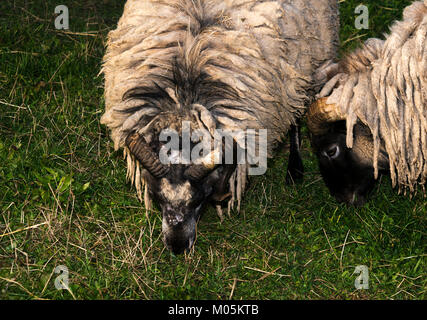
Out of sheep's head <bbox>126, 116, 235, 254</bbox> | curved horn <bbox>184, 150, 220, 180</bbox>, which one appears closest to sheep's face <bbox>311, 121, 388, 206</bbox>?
sheep's head <bbox>126, 116, 235, 254</bbox>

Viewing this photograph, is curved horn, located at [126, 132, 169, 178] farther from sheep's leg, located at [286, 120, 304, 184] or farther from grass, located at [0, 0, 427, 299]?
sheep's leg, located at [286, 120, 304, 184]

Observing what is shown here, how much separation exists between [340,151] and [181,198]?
1096 millimetres

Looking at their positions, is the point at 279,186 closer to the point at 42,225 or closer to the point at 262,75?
A: the point at 262,75

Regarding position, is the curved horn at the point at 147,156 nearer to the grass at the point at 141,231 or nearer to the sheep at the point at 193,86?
the sheep at the point at 193,86

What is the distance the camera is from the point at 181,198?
3.67 m

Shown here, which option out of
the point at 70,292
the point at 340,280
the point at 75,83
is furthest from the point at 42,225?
the point at 340,280

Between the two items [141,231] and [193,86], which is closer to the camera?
[193,86]

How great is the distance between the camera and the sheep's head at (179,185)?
3.57 m

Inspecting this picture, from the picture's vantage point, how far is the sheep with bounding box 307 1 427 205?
373cm

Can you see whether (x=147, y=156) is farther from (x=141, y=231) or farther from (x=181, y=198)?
(x=141, y=231)

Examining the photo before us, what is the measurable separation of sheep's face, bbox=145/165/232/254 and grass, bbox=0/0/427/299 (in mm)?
309

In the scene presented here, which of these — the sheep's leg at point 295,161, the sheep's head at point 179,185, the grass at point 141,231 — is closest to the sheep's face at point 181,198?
the sheep's head at point 179,185

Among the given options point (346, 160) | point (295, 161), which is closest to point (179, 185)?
point (346, 160)

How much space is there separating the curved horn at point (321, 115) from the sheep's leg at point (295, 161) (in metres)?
0.77
